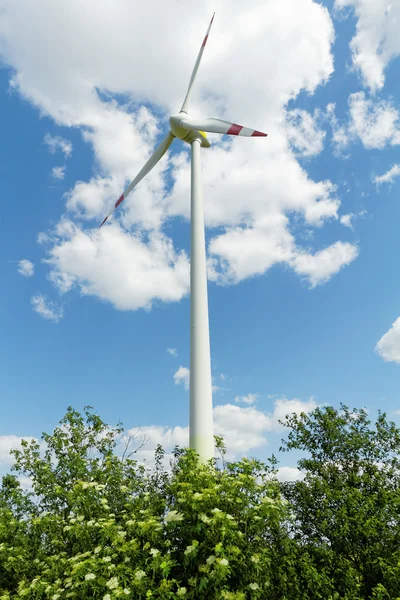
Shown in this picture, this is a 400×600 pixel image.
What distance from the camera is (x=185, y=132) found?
19.0 metres

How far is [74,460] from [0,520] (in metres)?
3.07

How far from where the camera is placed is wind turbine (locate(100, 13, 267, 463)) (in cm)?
1280

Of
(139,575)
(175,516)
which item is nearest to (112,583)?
(139,575)

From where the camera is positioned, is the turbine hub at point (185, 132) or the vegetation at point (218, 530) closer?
the vegetation at point (218, 530)

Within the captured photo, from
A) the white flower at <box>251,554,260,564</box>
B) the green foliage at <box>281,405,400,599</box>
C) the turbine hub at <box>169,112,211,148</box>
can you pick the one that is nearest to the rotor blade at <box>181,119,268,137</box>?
the turbine hub at <box>169,112,211,148</box>

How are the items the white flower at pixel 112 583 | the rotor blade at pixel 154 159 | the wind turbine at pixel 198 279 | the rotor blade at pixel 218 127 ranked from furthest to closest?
1. the rotor blade at pixel 154 159
2. the rotor blade at pixel 218 127
3. the wind turbine at pixel 198 279
4. the white flower at pixel 112 583

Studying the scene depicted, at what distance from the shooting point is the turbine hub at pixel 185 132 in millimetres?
18844

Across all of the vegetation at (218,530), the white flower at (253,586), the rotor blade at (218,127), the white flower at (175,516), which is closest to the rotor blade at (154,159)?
the rotor blade at (218,127)

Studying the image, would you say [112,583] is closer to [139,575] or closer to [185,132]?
[139,575]

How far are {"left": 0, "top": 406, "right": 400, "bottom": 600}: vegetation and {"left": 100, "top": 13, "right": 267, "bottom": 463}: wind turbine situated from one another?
0.74 metres

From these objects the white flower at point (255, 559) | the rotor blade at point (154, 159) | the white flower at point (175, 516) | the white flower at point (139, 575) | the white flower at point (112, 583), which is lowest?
the white flower at point (112, 583)

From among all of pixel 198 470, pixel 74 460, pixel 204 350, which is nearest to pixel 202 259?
pixel 204 350

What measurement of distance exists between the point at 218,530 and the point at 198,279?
332 inches

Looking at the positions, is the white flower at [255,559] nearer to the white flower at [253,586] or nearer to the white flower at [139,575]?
the white flower at [253,586]
